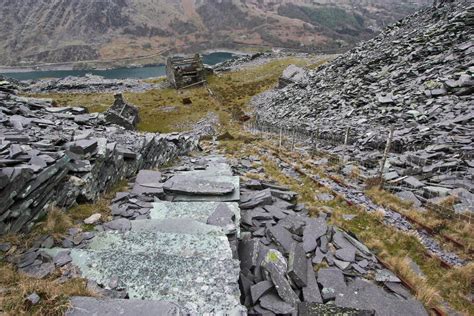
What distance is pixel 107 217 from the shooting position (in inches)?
319

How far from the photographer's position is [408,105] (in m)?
21.5

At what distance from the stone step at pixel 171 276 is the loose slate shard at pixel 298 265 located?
1.68 m

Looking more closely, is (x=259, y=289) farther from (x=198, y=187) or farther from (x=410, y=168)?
(x=410, y=168)

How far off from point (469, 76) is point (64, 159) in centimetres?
2413

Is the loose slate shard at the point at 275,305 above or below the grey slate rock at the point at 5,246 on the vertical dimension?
below

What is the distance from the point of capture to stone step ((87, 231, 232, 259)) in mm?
6449

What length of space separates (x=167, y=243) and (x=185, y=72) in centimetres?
6431

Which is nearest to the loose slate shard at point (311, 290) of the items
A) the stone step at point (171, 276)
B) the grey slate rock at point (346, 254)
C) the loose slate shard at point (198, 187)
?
the grey slate rock at point (346, 254)

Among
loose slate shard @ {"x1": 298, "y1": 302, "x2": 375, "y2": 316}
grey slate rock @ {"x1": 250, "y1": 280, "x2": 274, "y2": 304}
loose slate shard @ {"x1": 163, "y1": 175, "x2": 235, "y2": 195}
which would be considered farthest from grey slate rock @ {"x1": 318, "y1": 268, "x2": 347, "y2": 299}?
loose slate shard @ {"x1": 163, "y1": 175, "x2": 235, "y2": 195}

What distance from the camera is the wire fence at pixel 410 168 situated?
36.4 feet

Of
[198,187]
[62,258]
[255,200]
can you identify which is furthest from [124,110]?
[62,258]

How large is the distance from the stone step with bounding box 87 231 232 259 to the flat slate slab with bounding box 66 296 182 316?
155 centimetres

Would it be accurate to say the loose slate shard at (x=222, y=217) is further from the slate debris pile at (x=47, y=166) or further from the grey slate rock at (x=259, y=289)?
the slate debris pile at (x=47, y=166)

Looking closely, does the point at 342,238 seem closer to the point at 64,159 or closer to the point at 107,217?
the point at 107,217
